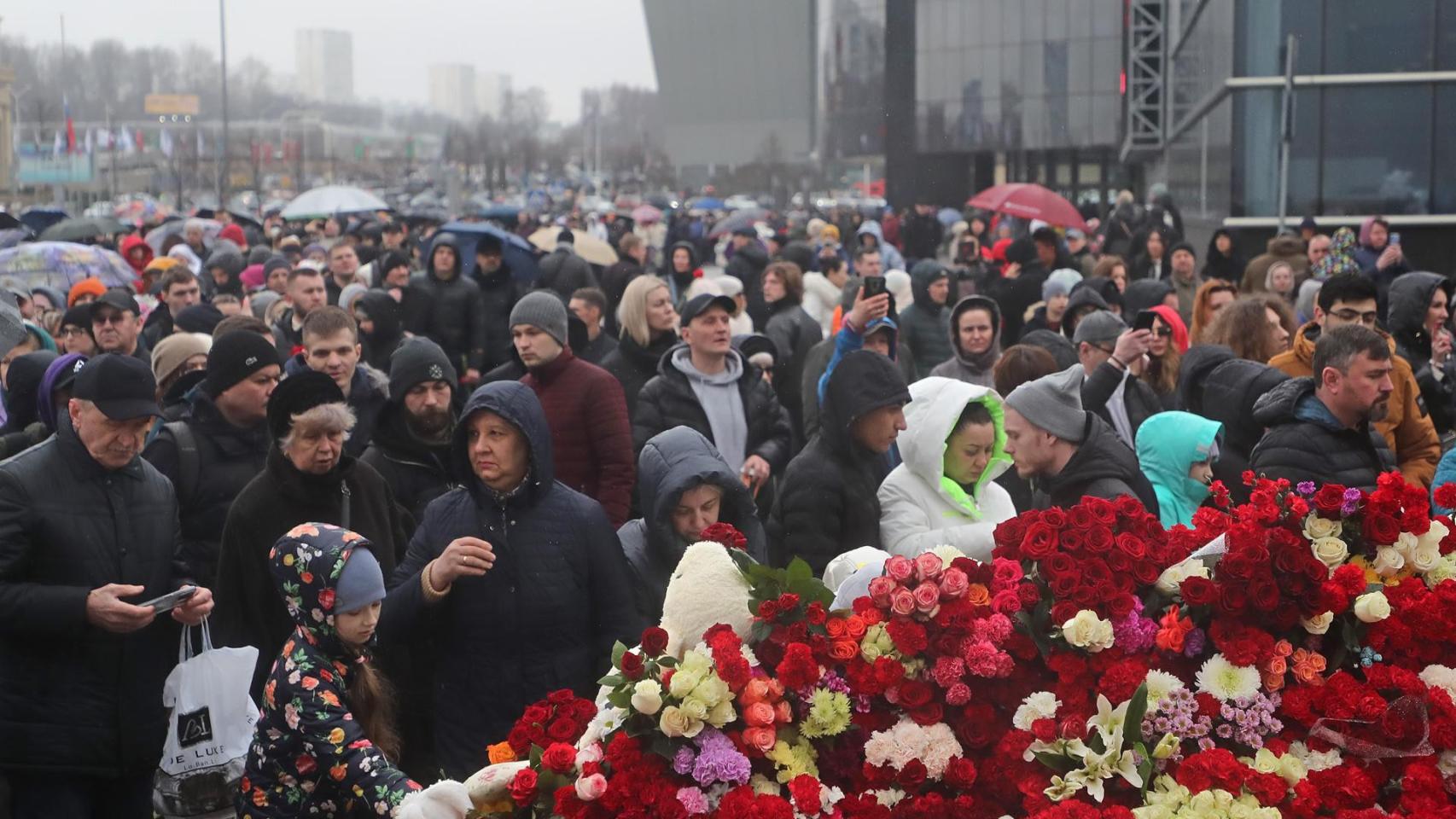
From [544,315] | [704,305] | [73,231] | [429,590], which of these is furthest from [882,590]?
[73,231]

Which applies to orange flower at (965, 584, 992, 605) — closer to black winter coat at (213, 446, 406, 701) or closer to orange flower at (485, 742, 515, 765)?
orange flower at (485, 742, 515, 765)

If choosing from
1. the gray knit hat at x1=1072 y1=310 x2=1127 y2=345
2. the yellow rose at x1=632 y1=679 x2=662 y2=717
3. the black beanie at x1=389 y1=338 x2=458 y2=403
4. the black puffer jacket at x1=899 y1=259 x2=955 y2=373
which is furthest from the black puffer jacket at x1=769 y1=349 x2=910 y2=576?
the black puffer jacket at x1=899 y1=259 x2=955 y2=373

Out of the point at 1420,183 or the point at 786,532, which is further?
the point at 1420,183

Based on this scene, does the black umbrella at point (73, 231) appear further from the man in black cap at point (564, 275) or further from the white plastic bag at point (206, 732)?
the white plastic bag at point (206, 732)

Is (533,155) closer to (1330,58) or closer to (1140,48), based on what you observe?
(1140,48)

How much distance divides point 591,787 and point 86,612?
2498 mm

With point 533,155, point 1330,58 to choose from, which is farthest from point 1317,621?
point 533,155

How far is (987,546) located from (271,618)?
2462 mm

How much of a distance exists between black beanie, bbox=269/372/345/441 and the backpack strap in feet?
2.06

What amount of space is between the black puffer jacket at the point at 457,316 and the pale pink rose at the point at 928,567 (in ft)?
30.4

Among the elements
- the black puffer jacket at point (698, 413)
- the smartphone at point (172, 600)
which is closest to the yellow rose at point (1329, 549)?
the smartphone at point (172, 600)

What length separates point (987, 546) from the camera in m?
5.50

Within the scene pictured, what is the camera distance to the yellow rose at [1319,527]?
3.76 meters

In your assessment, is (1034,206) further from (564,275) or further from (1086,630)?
(1086,630)
